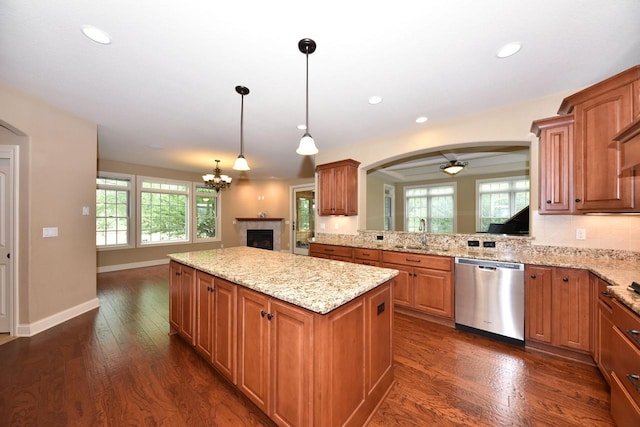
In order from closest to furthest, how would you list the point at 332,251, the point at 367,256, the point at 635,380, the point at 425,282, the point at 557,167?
the point at 635,380, the point at 557,167, the point at 425,282, the point at 367,256, the point at 332,251

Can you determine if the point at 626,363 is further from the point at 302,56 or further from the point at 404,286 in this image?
the point at 302,56

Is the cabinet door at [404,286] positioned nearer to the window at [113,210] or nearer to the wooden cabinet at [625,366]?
the wooden cabinet at [625,366]

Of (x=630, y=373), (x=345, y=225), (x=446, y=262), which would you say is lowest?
(x=630, y=373)

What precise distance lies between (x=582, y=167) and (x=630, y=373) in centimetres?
175

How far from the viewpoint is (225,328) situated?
1.84 metres

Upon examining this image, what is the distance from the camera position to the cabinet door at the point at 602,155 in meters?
1.96

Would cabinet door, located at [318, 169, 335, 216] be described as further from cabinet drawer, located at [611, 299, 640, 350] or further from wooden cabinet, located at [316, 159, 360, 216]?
cabinet drawer, located at [611, 299, 640, 350]

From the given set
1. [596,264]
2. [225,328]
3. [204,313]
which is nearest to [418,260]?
[596,264]

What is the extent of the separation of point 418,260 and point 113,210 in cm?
680

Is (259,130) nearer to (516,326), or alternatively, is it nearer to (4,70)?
(4,70)

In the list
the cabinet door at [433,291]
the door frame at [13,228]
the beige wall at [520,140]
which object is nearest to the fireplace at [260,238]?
the beige wall at [520,140]

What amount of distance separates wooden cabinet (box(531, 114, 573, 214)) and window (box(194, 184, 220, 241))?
7.51 metres

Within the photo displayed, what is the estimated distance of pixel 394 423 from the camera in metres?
1.58

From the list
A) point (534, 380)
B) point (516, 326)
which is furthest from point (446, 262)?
point (534, 380)
